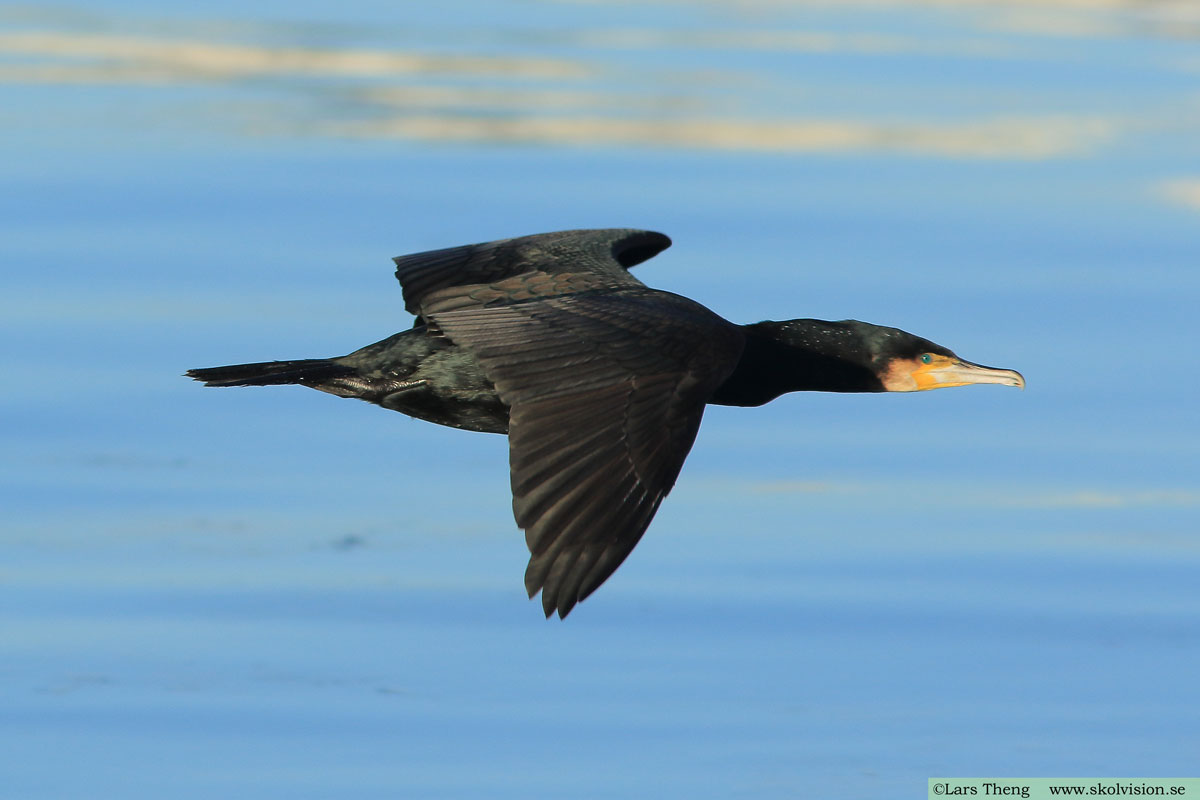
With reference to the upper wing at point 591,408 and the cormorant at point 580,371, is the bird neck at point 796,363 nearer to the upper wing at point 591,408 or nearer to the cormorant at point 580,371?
the cormorant at point 580,371

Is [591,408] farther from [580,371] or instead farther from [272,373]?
[272,373]

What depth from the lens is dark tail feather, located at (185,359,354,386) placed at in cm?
781

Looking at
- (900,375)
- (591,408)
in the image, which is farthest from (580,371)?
(900,375)

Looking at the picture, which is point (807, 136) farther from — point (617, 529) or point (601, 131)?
point (617, 529)

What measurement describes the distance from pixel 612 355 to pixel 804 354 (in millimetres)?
1401

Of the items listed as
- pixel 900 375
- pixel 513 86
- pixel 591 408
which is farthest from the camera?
pixel 513 86

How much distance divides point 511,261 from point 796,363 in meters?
1.25

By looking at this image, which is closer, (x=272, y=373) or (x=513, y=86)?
(x=272, y=373)

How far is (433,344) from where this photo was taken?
25.9ft

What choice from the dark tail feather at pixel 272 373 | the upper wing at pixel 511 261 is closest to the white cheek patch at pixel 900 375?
the upper wing at pixel 511 261

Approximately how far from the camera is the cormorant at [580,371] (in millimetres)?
6461

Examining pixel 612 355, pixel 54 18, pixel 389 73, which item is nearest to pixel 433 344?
pixel 612 355

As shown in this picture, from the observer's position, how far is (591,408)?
6.74 meters

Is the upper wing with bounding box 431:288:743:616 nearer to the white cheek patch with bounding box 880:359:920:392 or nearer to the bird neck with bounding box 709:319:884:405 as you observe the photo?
the bird neck with bounding box 709:319:884:405
